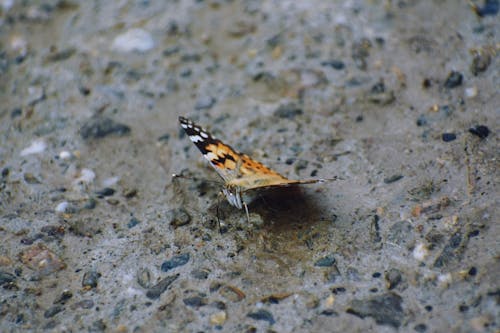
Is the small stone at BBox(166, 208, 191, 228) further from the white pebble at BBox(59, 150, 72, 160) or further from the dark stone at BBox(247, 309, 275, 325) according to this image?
the white pebble at BBox(59, 150, 72, 160)

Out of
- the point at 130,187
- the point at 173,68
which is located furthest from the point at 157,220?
the point at 173,68

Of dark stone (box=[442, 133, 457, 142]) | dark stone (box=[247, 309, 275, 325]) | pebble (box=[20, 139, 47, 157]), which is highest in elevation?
dark stone (box=[442, 133, 457, 142])

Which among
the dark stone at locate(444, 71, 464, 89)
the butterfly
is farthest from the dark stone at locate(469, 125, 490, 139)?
the butterfly

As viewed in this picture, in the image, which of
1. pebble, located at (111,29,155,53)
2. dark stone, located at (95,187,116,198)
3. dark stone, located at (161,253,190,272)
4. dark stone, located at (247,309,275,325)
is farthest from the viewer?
pebble, located at (111,29,155,53)

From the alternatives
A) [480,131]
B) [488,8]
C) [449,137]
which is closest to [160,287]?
[449,137]

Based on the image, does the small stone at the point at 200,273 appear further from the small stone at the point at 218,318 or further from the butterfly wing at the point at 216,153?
the butterfly wing at the point at 216,153

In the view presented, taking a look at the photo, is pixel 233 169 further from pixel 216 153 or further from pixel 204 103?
pixel 204 103

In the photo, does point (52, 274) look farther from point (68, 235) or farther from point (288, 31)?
point (288, 31)
